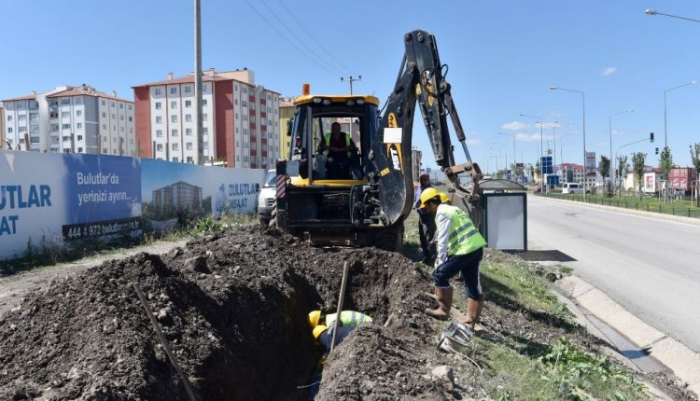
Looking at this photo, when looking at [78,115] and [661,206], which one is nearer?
[661,206]

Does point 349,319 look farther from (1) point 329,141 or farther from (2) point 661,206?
(2) point 661,206

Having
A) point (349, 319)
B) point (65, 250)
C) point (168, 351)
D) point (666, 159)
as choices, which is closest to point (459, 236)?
point (349, 319)

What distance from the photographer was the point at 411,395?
4328 mm

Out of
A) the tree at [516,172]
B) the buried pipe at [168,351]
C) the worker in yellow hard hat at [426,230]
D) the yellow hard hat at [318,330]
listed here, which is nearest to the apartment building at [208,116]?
the tree at [516,172]

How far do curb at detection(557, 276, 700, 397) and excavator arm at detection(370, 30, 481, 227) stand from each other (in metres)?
2.94

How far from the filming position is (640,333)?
8.61 metres

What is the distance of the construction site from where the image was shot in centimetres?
424

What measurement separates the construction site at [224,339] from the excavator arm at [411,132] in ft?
4.24

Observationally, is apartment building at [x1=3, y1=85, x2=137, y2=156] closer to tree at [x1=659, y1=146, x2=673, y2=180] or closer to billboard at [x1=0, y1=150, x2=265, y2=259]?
tree at [x1=659, y1=146, x2=673, y2=180]

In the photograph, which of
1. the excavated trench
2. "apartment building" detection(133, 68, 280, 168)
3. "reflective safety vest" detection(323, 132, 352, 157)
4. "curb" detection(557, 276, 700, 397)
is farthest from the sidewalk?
"apartment building" detection(133, 68, 280, 168)

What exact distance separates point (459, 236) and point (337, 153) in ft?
15.0

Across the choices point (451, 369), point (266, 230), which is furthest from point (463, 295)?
point (451, 369)

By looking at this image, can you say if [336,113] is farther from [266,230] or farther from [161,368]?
[161,368]

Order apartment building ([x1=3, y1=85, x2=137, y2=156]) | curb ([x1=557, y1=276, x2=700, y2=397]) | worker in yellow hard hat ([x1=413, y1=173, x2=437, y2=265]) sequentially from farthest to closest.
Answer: apartment building ([x1=3, y1=85, x2=137, y2=156])
worker in yellow hard hat ([x1=413, y1=173, x2=437, y2=265])
curb ([x1=557, y1=276, x2=700, y2=397])
